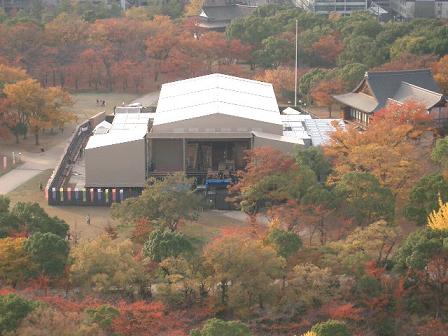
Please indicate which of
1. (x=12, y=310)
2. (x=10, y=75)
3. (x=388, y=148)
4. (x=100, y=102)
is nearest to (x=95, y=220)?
(x=388, y=148)

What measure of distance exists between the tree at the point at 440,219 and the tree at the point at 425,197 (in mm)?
1182

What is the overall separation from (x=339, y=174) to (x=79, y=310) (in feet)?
48.1

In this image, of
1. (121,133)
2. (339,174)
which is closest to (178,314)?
(339,174)

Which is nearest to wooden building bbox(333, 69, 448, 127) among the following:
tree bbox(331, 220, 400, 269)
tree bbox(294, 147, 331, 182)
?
tree bbox(294, 147, 331, 182)

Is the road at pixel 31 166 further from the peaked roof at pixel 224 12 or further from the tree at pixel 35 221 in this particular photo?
the peaked roof at pixel 224 12

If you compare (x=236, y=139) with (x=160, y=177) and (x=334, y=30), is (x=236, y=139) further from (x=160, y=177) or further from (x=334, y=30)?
(x=334, y=30)

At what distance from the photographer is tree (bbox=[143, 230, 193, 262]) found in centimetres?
2855

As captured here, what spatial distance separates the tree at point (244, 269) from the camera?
2730cm

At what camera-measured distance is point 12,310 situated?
2402 centimetres

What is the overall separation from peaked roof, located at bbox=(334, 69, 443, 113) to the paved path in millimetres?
15957

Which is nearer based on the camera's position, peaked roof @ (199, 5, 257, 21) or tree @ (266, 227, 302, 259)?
tree @ (266, 227, 302, 259)

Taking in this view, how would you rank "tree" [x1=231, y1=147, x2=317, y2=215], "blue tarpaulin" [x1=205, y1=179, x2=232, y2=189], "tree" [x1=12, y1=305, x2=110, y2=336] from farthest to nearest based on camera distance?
1. "blue tarpaulin" [x1=205, y1=179, x2=232, y2=189]
2. "tree" [x1=231, y1=147, x2=317, y2=215]
3. "tree" [x1=12, y1=305, x2=110, y2=336]

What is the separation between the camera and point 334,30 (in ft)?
240

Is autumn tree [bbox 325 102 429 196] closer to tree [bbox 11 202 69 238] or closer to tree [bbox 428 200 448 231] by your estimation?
tree [bbox 428 200 448 231]
